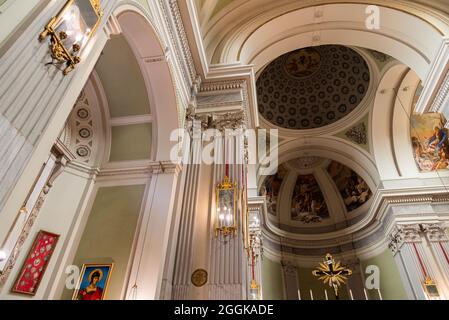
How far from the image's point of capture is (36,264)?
430 centimetres

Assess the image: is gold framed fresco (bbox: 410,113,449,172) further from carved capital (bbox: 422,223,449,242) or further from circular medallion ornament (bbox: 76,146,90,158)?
circular medallion ornament (bbox: 76,146,90,158)

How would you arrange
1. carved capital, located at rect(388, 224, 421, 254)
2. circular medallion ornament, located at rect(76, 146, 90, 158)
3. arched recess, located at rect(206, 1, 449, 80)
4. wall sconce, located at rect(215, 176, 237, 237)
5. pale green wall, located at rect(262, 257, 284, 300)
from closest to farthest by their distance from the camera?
wall sconce, located at rect(215, 176, 237, 237) → circular medallion ornament, located at rect(76, 146, 90, 158) → arched recess, located at rect(206, 1, 449, 80) → carved capital, located at rect(388, 224, 421, 254) → pale green wall, located at rect(262, 257, 284, 300)

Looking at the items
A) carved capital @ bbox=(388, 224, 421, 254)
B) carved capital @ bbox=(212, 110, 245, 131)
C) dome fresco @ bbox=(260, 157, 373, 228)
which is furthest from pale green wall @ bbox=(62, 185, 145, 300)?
dome fresco @ bbox=(260, 157, 373, 228)

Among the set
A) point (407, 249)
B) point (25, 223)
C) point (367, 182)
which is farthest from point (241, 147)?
point (367, 182)

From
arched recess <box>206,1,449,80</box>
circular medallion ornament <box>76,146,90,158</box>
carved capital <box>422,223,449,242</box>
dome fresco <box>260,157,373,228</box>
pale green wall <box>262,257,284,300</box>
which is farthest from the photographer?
dome fresco <box>260,157,373,228</box>

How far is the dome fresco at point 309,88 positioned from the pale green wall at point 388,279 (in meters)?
6.04

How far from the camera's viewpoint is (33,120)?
73.1 inches

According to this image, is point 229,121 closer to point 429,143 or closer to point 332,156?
point 332,156

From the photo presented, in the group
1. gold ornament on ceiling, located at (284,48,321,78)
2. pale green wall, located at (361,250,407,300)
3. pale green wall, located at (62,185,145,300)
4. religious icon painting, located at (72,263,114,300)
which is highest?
gold ornament on ceiling, located at (284,48,321,78)

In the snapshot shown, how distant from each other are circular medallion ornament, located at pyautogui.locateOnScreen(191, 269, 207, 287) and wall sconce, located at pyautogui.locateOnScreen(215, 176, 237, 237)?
23.7 inches

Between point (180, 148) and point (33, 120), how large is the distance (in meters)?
3.52

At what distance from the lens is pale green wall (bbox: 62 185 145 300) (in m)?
4.48
